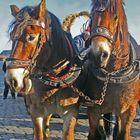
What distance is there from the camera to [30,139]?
664 centimetres

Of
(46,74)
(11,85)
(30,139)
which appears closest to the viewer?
(11,85)

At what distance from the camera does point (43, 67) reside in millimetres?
4207

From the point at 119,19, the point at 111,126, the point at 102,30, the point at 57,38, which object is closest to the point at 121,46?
the point at 119,19

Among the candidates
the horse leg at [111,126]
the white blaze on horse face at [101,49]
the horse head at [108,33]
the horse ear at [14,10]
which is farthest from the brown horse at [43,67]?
the horse leg at [111,126]

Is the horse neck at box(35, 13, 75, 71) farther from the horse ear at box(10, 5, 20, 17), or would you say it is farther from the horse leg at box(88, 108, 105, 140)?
the horse leg at box(88, 108, 105, 140)

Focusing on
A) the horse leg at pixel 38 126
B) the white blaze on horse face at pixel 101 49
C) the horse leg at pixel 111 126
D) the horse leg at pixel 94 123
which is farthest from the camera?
the horse leg at pixel 111 126

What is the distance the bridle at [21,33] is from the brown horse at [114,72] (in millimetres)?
517

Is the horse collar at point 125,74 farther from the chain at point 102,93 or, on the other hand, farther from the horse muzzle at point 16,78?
the horse muzzle at point 16,78

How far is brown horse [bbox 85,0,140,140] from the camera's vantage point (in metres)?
3.86

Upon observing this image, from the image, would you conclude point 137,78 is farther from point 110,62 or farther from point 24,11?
point 24,11

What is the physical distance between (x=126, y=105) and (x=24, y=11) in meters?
1.49

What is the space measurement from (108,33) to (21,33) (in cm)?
85

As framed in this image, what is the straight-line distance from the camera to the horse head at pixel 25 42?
12.0 ft

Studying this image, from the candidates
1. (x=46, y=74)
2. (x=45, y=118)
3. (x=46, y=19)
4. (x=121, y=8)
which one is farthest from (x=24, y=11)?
(x=45, y=118)
